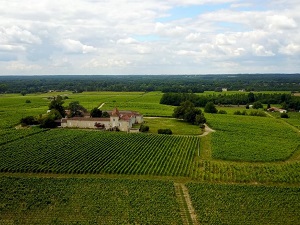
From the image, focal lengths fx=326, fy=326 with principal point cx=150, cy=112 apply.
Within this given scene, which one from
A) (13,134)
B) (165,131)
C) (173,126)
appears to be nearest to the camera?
(13,134)

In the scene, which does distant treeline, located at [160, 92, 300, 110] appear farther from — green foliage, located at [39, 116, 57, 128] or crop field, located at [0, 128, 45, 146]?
crop field, located at [0, 128, 45, 146]

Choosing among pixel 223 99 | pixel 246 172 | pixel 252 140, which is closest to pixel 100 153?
pixel 246 172

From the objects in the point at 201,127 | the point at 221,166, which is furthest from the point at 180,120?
the point at 221,166

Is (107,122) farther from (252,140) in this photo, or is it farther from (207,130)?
(252,140)

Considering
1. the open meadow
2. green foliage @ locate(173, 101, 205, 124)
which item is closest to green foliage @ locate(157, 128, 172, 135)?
the open meadow

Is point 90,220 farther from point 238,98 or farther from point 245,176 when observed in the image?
point 238,98

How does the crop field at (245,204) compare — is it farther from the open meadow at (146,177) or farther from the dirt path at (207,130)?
the dirt path at (207,130)
